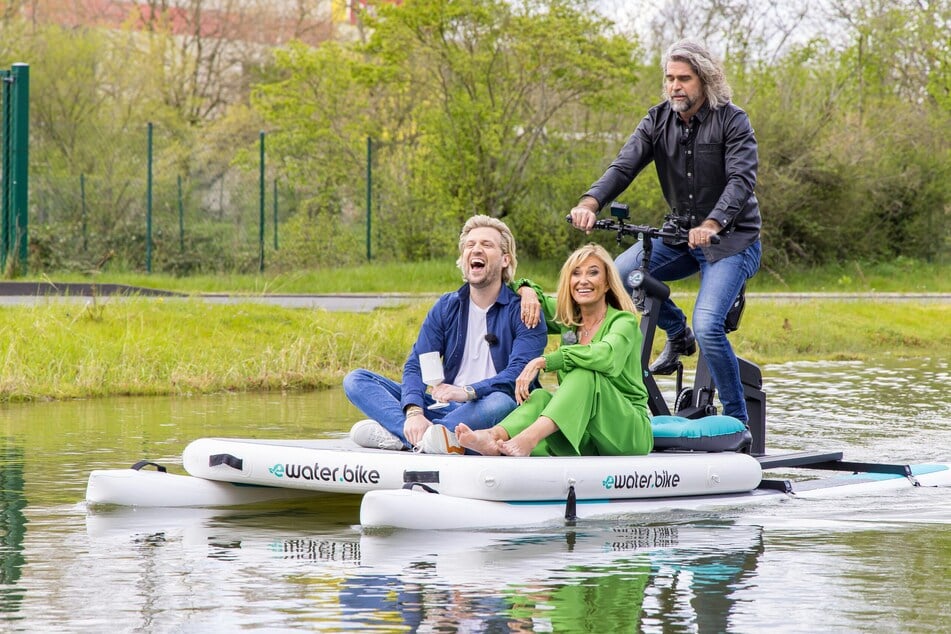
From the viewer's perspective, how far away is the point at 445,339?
7965 millimetres

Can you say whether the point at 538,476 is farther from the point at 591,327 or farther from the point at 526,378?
the point at 591,327

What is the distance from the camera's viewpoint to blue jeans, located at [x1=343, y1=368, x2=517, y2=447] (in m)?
Result: 7.70

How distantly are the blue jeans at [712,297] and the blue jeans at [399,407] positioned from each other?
1.13m

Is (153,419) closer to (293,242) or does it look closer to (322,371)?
(322,371)

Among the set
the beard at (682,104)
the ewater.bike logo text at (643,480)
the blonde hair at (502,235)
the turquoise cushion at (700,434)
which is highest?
the beard at (682,104)

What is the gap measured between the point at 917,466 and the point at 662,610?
12.4 ft

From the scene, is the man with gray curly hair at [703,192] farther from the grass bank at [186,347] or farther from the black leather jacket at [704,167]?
the grass bank at [186,347]

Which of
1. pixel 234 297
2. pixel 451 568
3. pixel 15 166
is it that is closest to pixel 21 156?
pixel 15 166

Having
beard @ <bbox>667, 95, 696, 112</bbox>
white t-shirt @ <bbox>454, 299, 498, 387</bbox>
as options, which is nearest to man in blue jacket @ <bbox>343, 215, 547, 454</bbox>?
white t-shirt @ <bbox>454, 299, 498, 387</bbox>

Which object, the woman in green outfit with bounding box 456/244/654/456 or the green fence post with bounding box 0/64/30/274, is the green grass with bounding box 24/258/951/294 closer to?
the green fence post with bounding box 0/64/30/274

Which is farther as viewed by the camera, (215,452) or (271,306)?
(271,306)

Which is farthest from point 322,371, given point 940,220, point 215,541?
point 940,220

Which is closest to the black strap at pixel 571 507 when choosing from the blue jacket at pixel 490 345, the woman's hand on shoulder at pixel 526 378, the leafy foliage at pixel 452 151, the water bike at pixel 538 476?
the water bike at pixel 538 476

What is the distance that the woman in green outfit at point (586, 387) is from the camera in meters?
7.38
